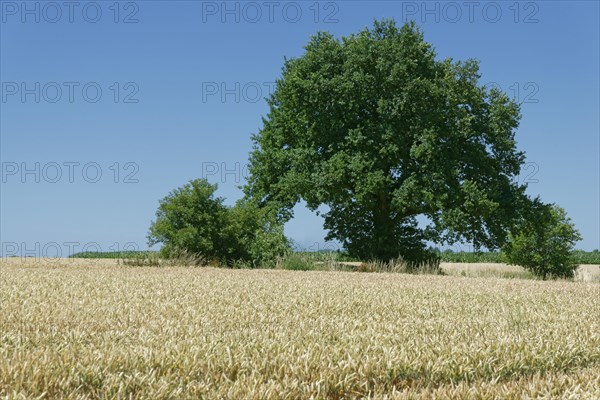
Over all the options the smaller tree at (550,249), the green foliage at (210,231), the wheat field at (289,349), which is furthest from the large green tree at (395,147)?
the wheat field at (289,349)

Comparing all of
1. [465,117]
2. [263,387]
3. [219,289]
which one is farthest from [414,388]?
[465,117]

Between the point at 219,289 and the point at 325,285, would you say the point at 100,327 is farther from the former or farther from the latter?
the point at 325,285

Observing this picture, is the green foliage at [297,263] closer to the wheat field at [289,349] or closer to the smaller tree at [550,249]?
the wheat field at [289,349]

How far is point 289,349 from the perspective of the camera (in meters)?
5.55

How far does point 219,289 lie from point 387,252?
19.0m

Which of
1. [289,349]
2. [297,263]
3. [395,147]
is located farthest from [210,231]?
[289,349]

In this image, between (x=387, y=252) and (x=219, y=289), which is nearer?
(x=219, y=289)

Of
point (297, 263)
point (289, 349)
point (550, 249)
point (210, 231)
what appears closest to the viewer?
point (289, 349)

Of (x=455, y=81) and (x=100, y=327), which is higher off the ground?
(x=455, y=81)

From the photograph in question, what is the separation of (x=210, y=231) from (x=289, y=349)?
73.5ft

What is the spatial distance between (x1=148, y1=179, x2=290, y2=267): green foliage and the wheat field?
1666cm

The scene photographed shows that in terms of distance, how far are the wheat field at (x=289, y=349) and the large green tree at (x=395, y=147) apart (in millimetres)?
18175

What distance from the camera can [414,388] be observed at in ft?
15.6

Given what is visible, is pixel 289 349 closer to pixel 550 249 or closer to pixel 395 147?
pixel 395 147
